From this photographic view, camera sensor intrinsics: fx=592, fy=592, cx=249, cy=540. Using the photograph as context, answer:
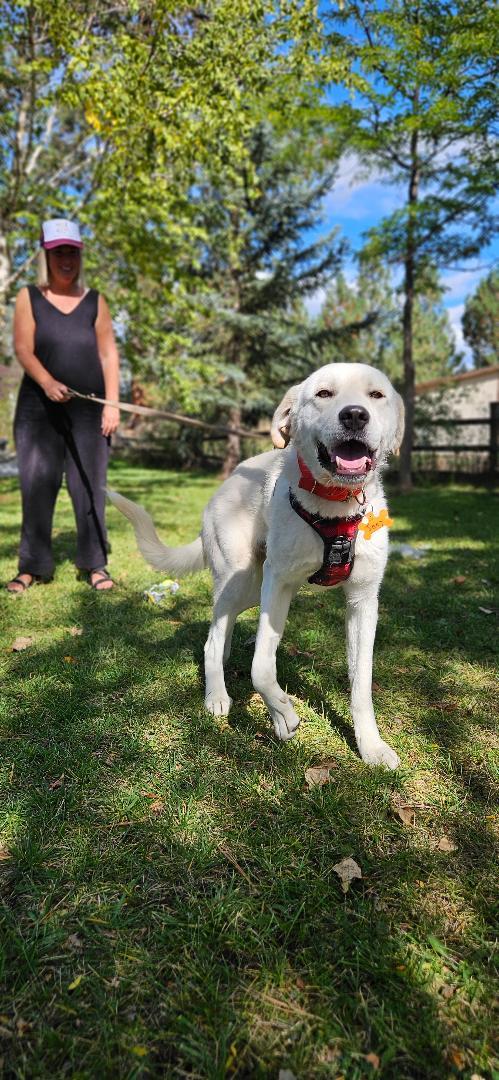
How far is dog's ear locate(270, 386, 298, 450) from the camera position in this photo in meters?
2.26

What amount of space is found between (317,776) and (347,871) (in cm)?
46

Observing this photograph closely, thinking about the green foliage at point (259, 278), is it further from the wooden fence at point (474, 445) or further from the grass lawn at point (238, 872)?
the grass lawn at point (238, 872)

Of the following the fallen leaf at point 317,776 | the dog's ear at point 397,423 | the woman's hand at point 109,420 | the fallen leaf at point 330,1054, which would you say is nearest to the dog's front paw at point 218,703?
the fallen leaf at point 317,776

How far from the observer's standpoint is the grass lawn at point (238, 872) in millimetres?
1218

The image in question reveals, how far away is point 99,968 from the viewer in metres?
1.36

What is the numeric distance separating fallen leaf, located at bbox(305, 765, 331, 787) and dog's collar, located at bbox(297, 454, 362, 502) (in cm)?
98

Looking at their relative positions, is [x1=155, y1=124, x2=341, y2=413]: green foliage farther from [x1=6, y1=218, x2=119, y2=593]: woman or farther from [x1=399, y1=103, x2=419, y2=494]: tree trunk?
[x1=6, y1=218, x2=119, y2=593]: woman

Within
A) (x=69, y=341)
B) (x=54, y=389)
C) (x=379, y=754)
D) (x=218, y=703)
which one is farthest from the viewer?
(x=69, y=341)

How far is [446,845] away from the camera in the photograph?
5.85ft

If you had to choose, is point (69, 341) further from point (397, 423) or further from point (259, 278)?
point (259, 278)

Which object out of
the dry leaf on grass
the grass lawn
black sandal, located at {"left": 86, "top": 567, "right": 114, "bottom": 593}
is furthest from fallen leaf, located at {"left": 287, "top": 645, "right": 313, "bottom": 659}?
the dry leaf on grass

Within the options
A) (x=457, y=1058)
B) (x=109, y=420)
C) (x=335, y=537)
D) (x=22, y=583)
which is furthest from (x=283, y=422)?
(x=22, y=583)

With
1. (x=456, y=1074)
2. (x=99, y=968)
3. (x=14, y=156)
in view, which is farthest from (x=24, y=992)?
(x=14, y=156)

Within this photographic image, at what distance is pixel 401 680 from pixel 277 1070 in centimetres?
194
